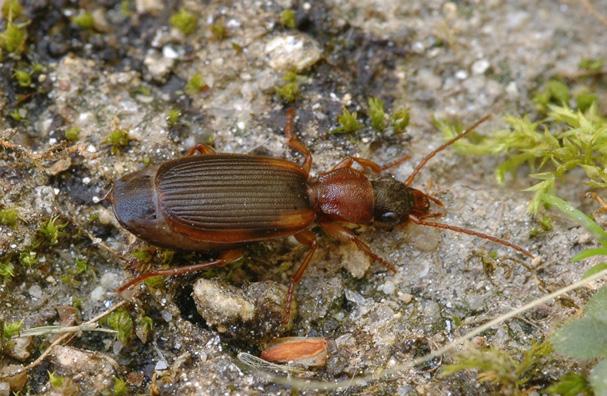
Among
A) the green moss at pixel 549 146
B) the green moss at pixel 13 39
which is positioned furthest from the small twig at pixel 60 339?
the green moss at pixel 549 146

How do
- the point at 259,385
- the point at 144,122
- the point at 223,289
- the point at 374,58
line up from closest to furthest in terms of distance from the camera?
the point at 259,385 < the point at 223,289 < the point at 144,122 < the point at 374,58

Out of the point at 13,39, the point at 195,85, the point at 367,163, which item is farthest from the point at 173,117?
the point at 367,163

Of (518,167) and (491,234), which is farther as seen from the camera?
(518,167)

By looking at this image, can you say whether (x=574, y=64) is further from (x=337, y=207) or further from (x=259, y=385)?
(x=259, y=385)

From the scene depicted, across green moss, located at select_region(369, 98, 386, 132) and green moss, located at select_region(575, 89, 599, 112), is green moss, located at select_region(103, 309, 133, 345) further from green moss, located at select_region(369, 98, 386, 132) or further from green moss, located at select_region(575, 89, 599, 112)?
green moss, located at select_region(575, 89, 599, 112)

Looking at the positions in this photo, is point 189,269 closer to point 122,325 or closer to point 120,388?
point 122,325

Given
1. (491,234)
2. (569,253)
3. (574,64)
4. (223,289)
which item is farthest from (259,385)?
(574,64)

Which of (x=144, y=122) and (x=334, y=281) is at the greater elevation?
(x=144, y=122)
